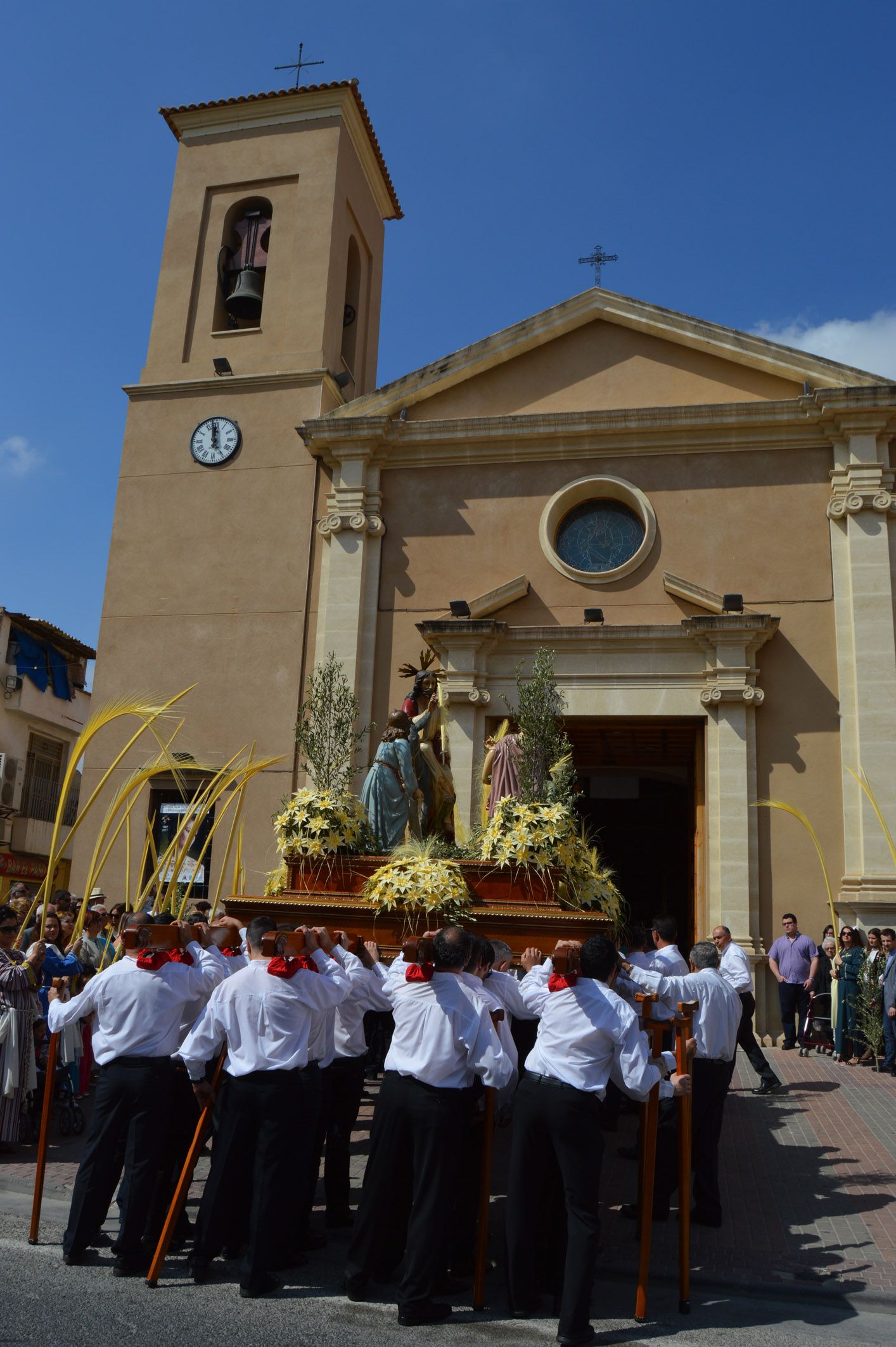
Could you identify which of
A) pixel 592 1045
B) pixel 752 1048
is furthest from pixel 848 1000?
pixel 592 1045

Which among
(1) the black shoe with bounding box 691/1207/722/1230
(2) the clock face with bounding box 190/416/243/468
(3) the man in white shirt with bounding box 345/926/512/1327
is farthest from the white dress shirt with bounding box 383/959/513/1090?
(2) the clock face with bounding box 190/416/243/468

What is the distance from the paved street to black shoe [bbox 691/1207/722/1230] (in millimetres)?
87

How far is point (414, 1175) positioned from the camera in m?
5.48

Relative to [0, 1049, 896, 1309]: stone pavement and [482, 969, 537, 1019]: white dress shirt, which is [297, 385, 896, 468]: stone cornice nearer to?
[0, 1049, 896, 1309]: stone pavement

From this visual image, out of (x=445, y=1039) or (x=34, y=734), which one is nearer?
(x=445, y=1039)

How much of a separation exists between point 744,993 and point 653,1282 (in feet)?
14.3

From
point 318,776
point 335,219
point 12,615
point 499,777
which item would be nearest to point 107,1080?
point 499,777

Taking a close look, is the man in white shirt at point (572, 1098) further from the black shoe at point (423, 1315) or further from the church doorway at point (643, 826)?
the church doorway at point (643, 826)

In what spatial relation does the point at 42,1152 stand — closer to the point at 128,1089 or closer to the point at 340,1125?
the point at 128,1089

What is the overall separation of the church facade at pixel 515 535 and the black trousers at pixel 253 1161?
9.88 metres

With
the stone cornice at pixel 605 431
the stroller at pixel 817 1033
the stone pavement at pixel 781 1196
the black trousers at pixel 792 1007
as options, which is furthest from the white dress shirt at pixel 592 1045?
the stone cornice at pixel 605 431

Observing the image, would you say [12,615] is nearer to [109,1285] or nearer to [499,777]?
[499,777]

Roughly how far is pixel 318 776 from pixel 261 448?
6.58 m

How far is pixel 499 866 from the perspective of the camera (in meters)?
8.48
